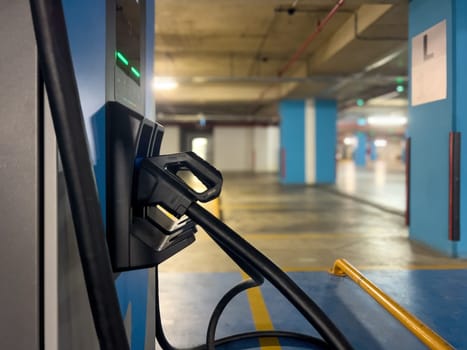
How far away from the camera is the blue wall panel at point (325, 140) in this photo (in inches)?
515

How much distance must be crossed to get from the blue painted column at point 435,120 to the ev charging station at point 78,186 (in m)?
3.79

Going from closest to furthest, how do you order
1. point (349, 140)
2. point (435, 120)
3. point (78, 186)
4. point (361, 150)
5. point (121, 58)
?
point (78, 186), point (121, 58), point (435, 120), point (361, 150), point (349, 140)

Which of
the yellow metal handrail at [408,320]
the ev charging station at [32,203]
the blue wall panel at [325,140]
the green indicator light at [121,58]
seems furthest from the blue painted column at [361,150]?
the ev charging station at [32,203]

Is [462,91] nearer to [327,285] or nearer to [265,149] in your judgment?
[327,285]

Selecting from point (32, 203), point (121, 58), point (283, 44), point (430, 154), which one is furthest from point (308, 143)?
point (32, 203)

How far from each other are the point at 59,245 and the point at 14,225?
0.10 meters

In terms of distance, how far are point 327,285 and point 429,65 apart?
9.50 ft

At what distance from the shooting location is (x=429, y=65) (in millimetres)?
4359

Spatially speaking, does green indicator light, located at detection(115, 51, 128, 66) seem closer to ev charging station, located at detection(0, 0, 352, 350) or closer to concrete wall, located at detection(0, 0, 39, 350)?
ev charging station, located at detection(0, 0, 352, 350)

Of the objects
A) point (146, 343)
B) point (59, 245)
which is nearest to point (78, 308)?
point (59, 245)

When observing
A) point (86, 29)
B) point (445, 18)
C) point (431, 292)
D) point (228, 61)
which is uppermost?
point (228, 61)

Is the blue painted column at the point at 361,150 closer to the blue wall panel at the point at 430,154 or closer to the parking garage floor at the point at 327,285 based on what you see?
the parking garage floor at the point at 327,285

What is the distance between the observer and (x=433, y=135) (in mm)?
4379

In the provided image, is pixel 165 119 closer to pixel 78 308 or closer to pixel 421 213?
pixel 421 213
